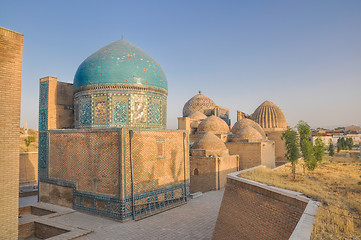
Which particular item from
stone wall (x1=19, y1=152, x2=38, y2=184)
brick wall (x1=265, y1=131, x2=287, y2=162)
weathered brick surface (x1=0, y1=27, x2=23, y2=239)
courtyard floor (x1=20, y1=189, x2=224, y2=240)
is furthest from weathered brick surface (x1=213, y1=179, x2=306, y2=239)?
brick wall (x1=265, y1=131, x2=287, y2=162)

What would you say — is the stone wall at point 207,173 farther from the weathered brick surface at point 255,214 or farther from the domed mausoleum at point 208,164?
the weathered brick surface at point 255,214

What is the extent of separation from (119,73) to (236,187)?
Result: 6314 mm

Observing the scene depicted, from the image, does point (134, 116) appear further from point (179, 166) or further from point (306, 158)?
point (306, 158)

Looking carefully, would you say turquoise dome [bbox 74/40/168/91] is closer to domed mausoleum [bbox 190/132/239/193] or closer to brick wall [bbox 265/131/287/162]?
domed mausoleum [bbox 190/132/239/193]

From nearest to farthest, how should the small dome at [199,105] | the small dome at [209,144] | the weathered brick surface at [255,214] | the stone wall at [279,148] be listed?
the weathered brick surface at [255,214], the small dome at [209,144], the stone wall at [279,148], the small dome at [199,105]

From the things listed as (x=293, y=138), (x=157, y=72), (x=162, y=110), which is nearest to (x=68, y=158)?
(x=162, y=110)

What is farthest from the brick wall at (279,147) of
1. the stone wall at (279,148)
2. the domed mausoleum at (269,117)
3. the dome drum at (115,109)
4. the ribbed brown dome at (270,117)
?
the dome drum at (115,109)

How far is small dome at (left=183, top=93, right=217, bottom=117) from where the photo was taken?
24044 mm

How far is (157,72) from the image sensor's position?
10.8m

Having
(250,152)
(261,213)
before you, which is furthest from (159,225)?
(250,152)

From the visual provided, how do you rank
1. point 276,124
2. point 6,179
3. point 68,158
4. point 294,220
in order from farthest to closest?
point 276,124 → point 68,158 → point 6,179 → point 294,220

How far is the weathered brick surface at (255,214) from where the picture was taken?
4398 mm

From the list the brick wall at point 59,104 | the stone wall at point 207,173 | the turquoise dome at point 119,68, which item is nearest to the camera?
the turquoise dome at point 119,68

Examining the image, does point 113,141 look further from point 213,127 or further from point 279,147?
point 279,147
